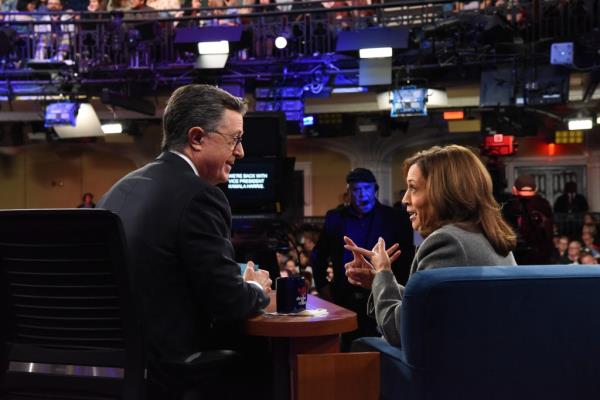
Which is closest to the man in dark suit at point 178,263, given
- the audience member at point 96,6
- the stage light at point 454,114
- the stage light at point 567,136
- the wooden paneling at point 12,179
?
the audience member at point 96,6

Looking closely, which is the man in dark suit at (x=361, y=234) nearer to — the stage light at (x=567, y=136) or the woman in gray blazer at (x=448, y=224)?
the woman in gray blazer at (x=448, y=224)

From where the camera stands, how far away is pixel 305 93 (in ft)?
28.4

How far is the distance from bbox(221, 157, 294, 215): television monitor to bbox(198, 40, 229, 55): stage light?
145 inches

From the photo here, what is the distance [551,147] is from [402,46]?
20.3ft

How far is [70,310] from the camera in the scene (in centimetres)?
158

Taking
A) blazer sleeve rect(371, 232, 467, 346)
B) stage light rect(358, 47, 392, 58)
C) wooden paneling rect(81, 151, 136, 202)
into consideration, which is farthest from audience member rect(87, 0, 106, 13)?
blazer sleeve rect(371, 232, 467, 346)

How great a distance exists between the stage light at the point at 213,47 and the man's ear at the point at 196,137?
6.05 metres

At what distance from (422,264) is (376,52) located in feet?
19.4

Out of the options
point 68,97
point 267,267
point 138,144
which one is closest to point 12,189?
point 138,144

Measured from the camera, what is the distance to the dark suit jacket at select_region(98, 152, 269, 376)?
172 cm

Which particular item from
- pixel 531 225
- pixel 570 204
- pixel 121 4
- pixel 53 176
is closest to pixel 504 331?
pixel 531 225

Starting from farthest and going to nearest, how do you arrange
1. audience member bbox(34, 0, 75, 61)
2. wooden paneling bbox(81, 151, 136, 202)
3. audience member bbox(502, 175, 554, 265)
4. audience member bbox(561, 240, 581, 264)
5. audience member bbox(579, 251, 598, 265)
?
1. wooden paneling bbox(81, 151, 136, 202)
2. audience member bbox(34, 0, 75, 61)
3. audience member bbox(561, 240, 581, 264)
4. audience member bbox(579, 251, 598, 265)
5. audience member bbox(502, 175, 554, 265)

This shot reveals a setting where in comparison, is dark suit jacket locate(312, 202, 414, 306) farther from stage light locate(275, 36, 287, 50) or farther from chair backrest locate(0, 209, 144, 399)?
stage light locate(275, 36, 287, 50)

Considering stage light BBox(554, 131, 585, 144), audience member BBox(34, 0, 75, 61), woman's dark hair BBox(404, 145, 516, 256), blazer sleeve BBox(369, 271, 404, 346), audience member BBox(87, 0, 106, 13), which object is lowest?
blazer sleeve BBox(369, 271, 404, 346)
